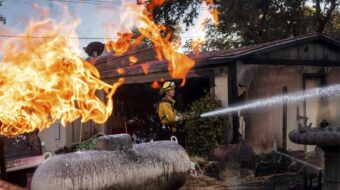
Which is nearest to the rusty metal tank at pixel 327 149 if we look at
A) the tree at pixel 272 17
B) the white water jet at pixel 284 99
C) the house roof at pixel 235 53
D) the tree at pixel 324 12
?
the white water jet at pixel 284 99

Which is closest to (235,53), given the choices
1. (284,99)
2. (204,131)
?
(204,131)

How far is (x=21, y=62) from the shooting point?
8414 mm

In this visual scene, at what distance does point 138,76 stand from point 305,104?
5.47m

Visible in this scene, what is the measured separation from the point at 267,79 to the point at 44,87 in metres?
6.36

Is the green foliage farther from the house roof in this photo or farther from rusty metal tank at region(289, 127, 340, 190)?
rusty metal tank at region(289, 127, 340, 190)

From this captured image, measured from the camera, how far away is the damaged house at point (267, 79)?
35.0 feet

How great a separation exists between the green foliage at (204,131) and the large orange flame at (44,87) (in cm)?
325

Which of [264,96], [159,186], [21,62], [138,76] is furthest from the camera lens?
[138,76]

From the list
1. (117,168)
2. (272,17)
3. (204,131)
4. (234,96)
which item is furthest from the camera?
(272,17)

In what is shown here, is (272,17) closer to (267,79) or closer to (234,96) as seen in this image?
(267,79)

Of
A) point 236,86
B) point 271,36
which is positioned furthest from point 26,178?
point 271,36

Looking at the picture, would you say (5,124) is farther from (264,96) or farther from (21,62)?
(264,96)

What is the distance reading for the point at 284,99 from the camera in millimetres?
12078

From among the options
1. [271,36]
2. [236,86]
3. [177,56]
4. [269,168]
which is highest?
[271,36]
